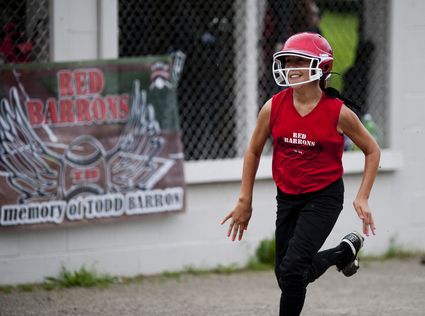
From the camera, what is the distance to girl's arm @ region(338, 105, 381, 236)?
3486 millimetres

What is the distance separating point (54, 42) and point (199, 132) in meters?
1.62

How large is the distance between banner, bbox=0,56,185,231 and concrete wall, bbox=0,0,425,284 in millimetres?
166

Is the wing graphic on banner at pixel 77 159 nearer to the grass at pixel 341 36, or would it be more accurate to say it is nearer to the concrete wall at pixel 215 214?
the concrete wall at pixel 215 214

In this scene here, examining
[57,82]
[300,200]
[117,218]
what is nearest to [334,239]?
[117,218]

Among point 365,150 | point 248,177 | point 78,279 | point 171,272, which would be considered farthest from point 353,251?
point 78,279

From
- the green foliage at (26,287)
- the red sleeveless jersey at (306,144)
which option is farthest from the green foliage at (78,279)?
the red sleeveless jersey at (306,144)

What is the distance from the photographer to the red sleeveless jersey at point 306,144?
3.51 meters

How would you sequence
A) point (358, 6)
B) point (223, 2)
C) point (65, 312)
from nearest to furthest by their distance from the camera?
point (65, 312) < point (223, 2) < point (358, 6)

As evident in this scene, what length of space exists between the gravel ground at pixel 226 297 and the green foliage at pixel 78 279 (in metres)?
0.10

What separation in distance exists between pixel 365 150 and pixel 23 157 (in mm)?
2965

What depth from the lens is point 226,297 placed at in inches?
200

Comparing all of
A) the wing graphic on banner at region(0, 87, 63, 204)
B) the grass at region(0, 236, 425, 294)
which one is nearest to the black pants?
the grass at region(0, 236, 425, 294)

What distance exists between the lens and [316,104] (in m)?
3.57

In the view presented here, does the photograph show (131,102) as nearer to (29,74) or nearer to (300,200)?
(29,74)
